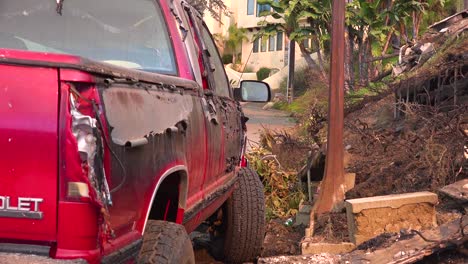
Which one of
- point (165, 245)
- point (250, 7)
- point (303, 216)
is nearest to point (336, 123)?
point (303, 216)

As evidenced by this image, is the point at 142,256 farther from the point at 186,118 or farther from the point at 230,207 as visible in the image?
the point at 230,207

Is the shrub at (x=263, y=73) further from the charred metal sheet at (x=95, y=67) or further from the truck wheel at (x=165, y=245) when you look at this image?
the charred metal sheet at (x=95, y=67)

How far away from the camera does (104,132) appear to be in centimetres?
213

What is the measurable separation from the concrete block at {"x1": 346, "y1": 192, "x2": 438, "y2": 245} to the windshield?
279 cm

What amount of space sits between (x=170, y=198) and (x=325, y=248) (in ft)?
9.86

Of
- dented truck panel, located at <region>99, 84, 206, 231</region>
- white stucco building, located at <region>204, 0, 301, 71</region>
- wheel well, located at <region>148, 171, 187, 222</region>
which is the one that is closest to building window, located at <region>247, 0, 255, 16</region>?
white stucco building, located at <region>204, 0, 301, 71</region>

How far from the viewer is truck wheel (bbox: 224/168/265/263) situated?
17.1 ft

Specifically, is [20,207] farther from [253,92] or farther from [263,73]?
[263,73]

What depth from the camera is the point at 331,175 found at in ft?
23.0

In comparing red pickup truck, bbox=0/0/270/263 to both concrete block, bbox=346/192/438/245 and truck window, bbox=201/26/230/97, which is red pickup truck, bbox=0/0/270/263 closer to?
truck window, bbox=201/26/230/97

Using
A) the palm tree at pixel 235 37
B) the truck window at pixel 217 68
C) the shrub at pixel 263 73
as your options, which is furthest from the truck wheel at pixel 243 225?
the palm tree at pixel 235 37

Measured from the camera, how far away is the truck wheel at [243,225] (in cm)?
523

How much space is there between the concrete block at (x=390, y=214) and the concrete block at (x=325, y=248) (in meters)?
0.10

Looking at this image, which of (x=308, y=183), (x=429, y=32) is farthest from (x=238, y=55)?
(x=308, y=183)
